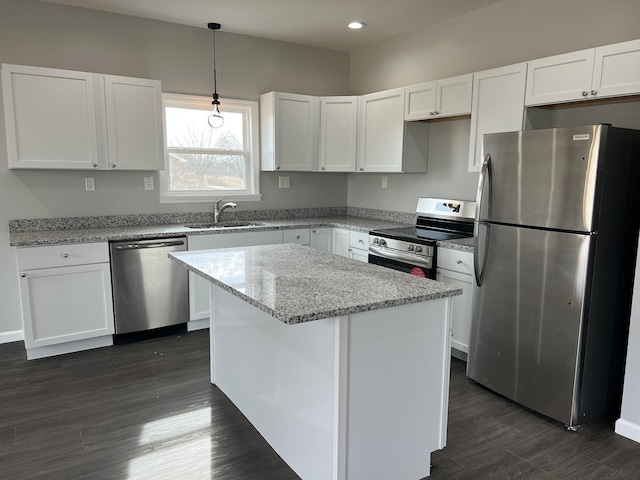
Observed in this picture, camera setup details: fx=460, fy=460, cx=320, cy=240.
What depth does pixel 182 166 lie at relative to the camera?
435cm

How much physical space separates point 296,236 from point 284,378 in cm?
231

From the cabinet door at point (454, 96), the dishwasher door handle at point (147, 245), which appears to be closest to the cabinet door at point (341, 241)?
the cabinet door at point (454, 96)

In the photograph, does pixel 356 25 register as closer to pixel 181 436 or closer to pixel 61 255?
pixel 61 255

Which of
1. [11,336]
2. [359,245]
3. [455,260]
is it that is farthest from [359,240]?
[11,336]

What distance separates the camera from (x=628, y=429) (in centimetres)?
245

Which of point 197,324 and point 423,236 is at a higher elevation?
point 423,236

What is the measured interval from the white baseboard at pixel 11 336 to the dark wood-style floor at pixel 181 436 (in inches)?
24.2

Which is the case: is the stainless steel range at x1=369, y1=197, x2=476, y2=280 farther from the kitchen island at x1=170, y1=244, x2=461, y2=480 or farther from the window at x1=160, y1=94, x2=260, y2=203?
the window at x1=160, y1=94, x2=260, y2=203

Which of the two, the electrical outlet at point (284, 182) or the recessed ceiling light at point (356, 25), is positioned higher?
the recessed ceiling light at point (356, 25)

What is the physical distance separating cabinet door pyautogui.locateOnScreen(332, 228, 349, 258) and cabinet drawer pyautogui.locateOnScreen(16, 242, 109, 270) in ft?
6.76

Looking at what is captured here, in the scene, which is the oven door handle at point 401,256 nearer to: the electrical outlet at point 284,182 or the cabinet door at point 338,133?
the cabinet door at point 338,133

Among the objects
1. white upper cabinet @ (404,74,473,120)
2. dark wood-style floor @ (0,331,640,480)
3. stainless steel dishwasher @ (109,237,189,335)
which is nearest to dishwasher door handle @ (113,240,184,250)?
stainless steel dishwasher @ (109,237,189,335)

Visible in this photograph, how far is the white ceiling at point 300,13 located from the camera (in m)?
3.54

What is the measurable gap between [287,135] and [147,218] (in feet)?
5.01
